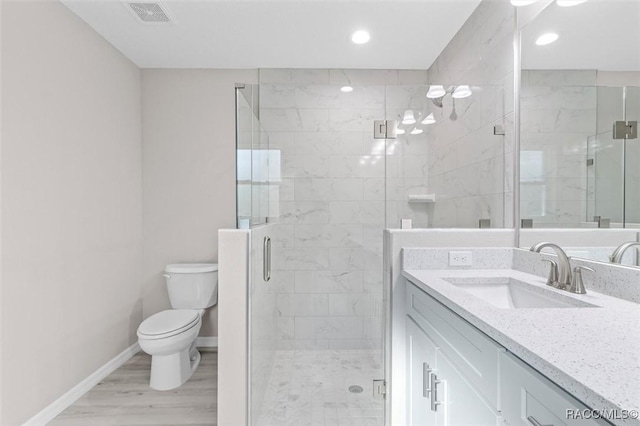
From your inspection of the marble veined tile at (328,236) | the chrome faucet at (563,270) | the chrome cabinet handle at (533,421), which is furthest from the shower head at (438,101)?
the chrome cabinet handle at (533,421)

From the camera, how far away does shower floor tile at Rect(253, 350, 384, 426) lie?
5.88 ft

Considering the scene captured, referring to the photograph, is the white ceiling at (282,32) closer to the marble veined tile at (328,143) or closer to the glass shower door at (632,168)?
the marble veined tile at (328,143)

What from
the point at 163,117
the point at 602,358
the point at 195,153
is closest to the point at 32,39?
the point at 163,117

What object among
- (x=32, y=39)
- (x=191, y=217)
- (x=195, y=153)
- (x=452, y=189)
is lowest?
(x=191, y=217)

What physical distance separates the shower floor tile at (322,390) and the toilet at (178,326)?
0.68m

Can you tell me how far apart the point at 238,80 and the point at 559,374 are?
2.94m

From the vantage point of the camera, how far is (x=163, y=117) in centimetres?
282

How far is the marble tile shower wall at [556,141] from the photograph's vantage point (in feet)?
4.00

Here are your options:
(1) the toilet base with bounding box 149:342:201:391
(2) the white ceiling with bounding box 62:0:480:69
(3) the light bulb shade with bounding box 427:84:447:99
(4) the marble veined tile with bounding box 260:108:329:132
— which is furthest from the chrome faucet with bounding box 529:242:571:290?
(1) the toilet base with bounding box 149:342:201:391

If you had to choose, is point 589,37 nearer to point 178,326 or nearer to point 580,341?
point 580,341

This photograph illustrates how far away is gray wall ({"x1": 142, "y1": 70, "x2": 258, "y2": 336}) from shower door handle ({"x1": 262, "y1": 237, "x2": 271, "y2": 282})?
104 cm

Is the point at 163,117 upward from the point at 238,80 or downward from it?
downward

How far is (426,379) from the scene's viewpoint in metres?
1.28

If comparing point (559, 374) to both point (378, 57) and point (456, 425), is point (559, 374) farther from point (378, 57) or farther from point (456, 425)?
point (378, 57)
